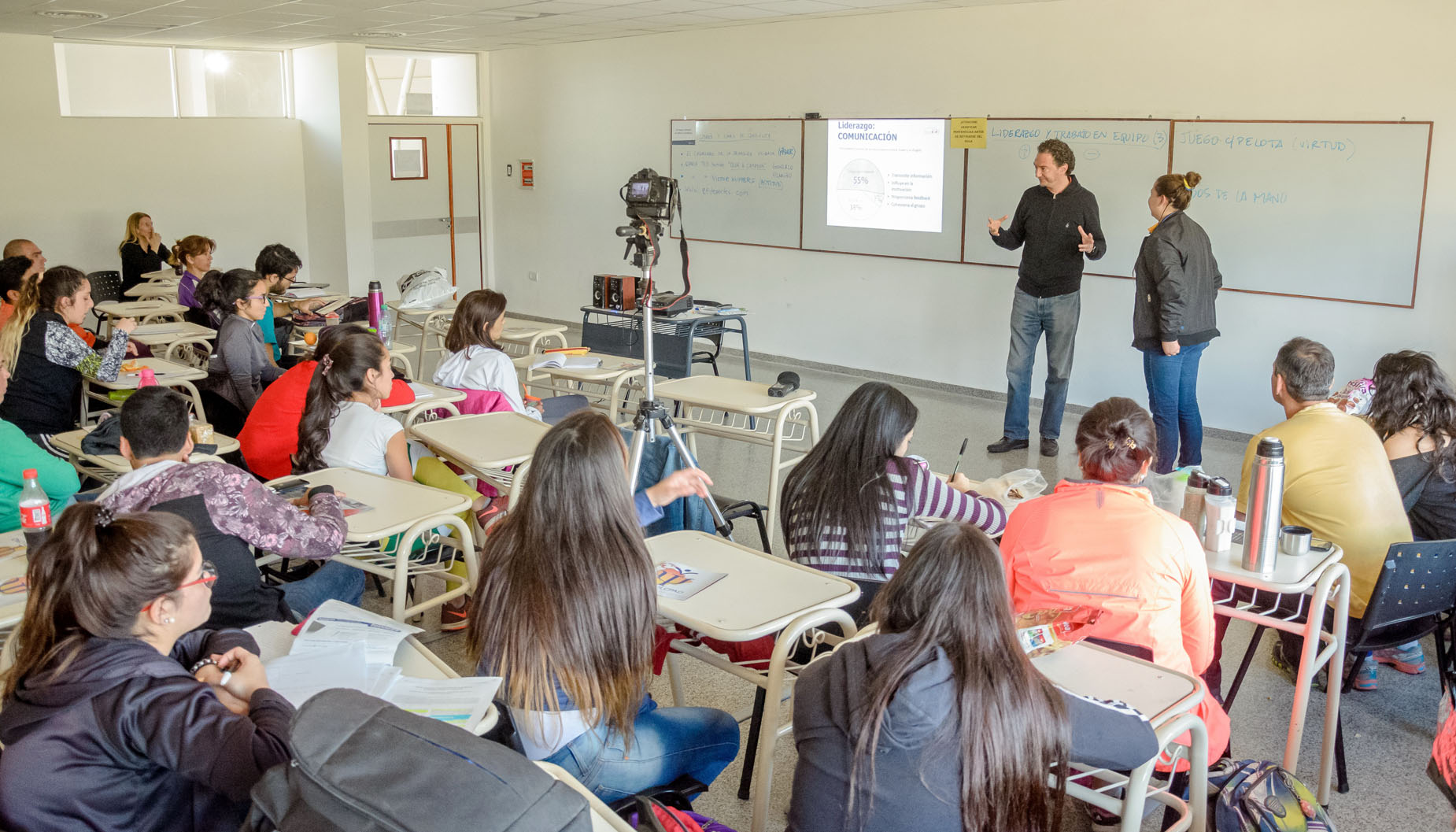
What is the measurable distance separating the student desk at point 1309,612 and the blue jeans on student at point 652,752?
1222mm

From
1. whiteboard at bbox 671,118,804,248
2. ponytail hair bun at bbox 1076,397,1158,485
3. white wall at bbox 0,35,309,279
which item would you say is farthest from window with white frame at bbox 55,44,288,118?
ponytail hair bun at bbox 1076,397,1158,485

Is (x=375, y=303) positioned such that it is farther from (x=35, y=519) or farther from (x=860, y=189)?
(x=860, y=189)

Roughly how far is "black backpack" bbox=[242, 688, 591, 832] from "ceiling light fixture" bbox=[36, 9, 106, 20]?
7644 millimetres

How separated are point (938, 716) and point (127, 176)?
9588 mm

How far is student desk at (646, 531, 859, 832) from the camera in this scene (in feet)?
6.95

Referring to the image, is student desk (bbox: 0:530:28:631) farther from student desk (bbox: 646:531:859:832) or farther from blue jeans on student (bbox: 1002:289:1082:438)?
blue jeans on student (bbox: 1002:289:1082:438)

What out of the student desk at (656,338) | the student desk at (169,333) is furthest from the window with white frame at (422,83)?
the student desk at (656,338)

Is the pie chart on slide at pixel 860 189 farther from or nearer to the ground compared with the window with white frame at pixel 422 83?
nearer to the ground

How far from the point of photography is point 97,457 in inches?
135

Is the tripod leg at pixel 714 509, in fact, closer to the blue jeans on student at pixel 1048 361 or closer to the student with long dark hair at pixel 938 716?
the student with long dark hair at pixel 938 716

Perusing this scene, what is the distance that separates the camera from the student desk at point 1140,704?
5.87 feet

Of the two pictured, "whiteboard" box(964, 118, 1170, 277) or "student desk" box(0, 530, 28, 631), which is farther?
"whiteboard" box(964, 118, 1170, 277)

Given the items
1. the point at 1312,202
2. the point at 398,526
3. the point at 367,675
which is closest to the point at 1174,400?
the point at 1312,202

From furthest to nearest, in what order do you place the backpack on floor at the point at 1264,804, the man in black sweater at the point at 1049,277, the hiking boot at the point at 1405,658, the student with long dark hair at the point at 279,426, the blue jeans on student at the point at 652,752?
the man in black sweater at the point at 1049,277 → the student with long dark hair at the point at 279,426 → the hiking boot at the point at 1405,658 → the backpack on floor at the point at 1264,804 → the blue jeans on student at the point at 652,752
